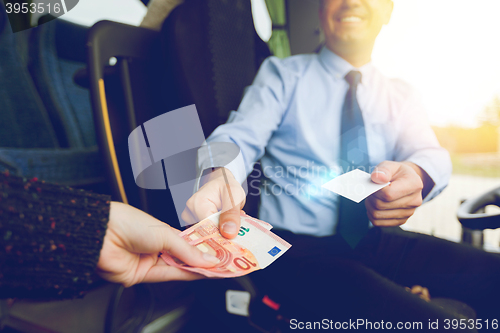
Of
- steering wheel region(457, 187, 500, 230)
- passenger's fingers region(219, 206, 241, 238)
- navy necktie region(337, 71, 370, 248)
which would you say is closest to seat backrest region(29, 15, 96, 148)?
passenger's fingers region(219, 206, 241, 238)

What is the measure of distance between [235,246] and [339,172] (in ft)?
0.99

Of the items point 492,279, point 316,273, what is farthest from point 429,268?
point 316,273

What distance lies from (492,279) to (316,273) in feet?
1.43

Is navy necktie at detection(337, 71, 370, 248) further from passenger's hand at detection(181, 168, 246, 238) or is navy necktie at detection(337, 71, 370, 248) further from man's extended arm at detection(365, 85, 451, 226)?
passenger's hand at detection(181, 168, 246, 238)

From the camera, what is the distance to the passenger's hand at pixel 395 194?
0.51 metres

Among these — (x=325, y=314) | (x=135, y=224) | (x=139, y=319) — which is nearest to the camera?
(x=135, y=224)

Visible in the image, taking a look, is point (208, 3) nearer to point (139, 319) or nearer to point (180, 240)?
point (180, 240)

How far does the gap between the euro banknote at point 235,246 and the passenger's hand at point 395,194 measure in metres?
0.21

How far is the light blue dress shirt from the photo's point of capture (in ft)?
1.93

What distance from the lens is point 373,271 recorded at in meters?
0.52

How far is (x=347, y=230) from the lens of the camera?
1.94ft

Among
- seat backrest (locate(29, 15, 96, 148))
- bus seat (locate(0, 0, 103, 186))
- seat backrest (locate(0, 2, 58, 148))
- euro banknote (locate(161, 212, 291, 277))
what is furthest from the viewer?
seat backrest (locate(29, 15, 96, 148))

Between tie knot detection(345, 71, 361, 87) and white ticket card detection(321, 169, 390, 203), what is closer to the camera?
white ticket card detection(321, 169, 390, 203)

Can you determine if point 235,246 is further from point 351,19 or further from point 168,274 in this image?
point 351,19
